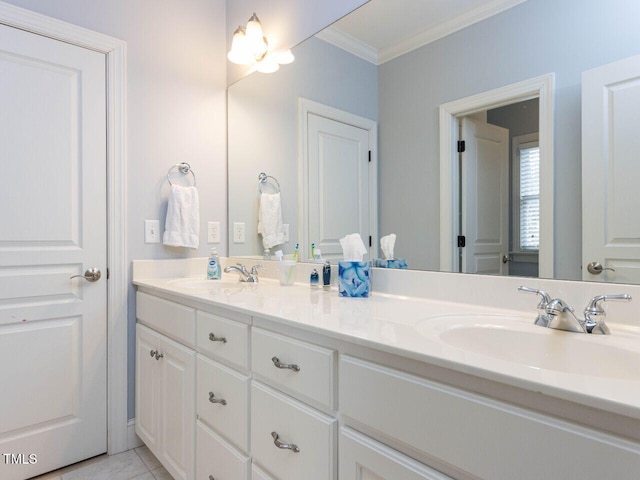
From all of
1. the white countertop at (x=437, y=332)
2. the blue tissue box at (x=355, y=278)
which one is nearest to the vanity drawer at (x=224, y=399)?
the white countertop at (x=437, y=332)

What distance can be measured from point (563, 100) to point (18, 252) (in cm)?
204

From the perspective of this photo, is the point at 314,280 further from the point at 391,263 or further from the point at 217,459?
the point at 217,459

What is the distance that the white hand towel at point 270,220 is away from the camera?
78.0 inches

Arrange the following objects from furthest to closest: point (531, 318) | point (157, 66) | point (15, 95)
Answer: point (157, 66) → point (15, 95) → point (531, 318)

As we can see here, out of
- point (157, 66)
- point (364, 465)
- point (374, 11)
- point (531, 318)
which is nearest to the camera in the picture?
point (364, 465)

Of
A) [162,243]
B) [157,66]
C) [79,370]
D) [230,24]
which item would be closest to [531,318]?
[162,243]

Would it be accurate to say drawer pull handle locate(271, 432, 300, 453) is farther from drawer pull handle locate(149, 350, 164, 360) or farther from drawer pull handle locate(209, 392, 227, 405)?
drawer pull handle locate(149, 350, 164, 360)

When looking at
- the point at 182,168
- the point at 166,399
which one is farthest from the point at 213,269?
the point at 166,399

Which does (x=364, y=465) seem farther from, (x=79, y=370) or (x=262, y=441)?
(x=79, y=370)

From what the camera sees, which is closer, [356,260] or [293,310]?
[293,310]

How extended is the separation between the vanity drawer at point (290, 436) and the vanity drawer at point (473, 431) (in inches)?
3.6

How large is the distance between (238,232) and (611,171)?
1.71m

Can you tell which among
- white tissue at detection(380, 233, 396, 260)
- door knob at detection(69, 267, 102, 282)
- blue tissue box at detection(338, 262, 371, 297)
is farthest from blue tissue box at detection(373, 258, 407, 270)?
door knob at detection(69, 267, 102, 282)

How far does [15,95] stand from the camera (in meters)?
1.58
